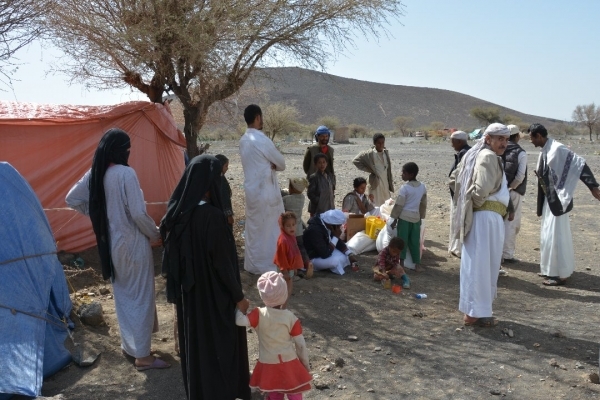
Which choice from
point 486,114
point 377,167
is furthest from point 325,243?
point 486,114

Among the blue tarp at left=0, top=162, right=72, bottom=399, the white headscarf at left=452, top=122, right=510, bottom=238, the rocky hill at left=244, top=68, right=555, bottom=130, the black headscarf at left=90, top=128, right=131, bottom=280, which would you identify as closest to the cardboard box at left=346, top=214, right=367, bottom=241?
the white headscarf at left=452, top=122, right=510, bottom=238

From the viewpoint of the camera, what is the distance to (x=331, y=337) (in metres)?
5.09

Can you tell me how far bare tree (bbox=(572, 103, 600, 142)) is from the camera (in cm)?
5278

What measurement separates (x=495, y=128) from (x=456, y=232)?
98 cm

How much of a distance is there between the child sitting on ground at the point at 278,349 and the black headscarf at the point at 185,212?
0.46 meters

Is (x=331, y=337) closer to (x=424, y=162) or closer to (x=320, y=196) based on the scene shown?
(x=320, y=196)

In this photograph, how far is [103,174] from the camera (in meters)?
4.20

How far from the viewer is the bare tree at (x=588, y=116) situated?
2078 inches

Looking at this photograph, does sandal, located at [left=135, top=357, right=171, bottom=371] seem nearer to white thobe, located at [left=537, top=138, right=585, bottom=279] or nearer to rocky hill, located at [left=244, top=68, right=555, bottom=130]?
white thobe, located at [left=537, top=138, right=585, bottom=279]

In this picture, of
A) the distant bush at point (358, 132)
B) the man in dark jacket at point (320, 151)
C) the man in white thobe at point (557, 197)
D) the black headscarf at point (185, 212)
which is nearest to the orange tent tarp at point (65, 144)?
the man in dark jacket at point (320, 151)

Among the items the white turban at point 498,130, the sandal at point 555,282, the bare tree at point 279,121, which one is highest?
the bare tree at point 279,121

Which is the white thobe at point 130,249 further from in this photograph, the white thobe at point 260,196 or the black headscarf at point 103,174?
the white thobe at point 260,196

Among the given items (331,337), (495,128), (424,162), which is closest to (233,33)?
(495,128)

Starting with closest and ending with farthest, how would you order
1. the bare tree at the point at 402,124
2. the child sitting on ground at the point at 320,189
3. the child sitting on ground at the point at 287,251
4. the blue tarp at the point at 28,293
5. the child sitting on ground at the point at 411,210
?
the blue tarp at the point at 28,293
the child sitting on ground at the point at 287,251
the child sitting on ground at the point at 411,210
the child sitting on ground at the point at 320,189
the bare tree at the point at 402,124
